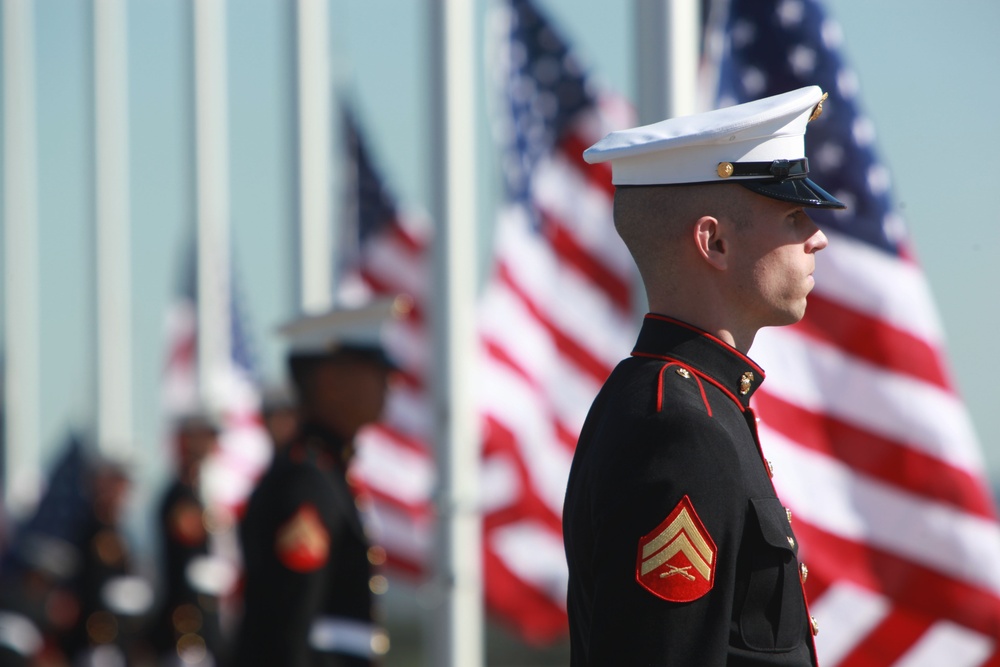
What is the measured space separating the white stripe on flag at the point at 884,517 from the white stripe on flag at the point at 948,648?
0.47ft

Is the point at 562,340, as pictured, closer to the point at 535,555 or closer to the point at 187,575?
the point at 535,555

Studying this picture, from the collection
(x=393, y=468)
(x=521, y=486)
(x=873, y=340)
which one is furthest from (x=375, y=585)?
(x=393, y=468)

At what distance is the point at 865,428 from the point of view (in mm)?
Answer: 4812

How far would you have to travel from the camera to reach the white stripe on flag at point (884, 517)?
15.1ft

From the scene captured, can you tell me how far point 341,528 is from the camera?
5211 millimetres

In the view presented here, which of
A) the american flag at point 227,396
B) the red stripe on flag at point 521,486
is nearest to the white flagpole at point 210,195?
the american flag at point 227,396

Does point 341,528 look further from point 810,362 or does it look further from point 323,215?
point 323,215

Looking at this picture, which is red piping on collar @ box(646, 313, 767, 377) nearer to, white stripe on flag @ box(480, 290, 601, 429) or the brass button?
the brass button

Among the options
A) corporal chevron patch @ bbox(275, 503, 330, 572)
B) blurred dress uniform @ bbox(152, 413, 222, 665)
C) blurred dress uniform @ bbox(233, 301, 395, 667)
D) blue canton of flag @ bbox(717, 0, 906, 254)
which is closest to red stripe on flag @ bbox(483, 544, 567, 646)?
blurred dress uniform @ bbox(233, 301, 395, 667)

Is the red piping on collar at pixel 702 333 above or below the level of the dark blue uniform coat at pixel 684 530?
above

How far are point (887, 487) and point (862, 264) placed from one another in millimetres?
668

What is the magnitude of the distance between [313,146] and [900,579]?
5.77 m

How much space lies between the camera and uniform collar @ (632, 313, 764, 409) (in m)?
2.69

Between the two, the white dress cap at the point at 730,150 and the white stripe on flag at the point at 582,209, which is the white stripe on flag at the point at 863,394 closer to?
the white dress cap at the point at 730,150
